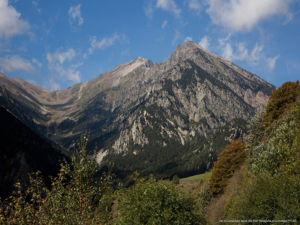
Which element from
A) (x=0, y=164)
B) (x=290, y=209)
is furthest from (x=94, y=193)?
(x=0, y=164)

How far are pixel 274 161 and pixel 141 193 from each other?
2636cm

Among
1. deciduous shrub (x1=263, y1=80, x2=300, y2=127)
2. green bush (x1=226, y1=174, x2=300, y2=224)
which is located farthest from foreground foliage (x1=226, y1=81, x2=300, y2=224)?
deciduous shrub (x1=263, y1=80, x2=300, y2=127)

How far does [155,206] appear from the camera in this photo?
23.0 meters

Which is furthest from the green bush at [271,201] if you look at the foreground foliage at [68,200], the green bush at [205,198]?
the green bush at [205,198]

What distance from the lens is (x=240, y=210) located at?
27062 mm

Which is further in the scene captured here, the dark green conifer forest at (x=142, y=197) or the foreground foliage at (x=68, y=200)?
the dark green conifer forest at (x=142, y=197)

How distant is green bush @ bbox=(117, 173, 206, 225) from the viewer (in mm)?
22375

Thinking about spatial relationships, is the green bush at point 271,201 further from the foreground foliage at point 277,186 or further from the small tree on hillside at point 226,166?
the small tree on hillside at point 226,166

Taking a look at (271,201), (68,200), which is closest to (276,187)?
(271,201)

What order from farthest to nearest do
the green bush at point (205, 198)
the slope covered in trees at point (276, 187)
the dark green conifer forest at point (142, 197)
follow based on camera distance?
1. the green bush at point (205, 198)
2. the slope covered in trees at point (276, 187)
3. the dark green conifer forest at point (142, 197)

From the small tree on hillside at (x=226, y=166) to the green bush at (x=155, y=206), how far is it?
40272 millimetres

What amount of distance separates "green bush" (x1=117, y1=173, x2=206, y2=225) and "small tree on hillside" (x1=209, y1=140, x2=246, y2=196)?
40.3 m

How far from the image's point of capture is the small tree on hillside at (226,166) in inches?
2403

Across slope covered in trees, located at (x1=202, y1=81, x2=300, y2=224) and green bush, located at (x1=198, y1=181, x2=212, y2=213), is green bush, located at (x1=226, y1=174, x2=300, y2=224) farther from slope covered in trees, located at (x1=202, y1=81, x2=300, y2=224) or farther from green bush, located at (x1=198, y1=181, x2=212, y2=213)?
green bush, located at (x1=198, y1=181, x2=212, y2=213)
